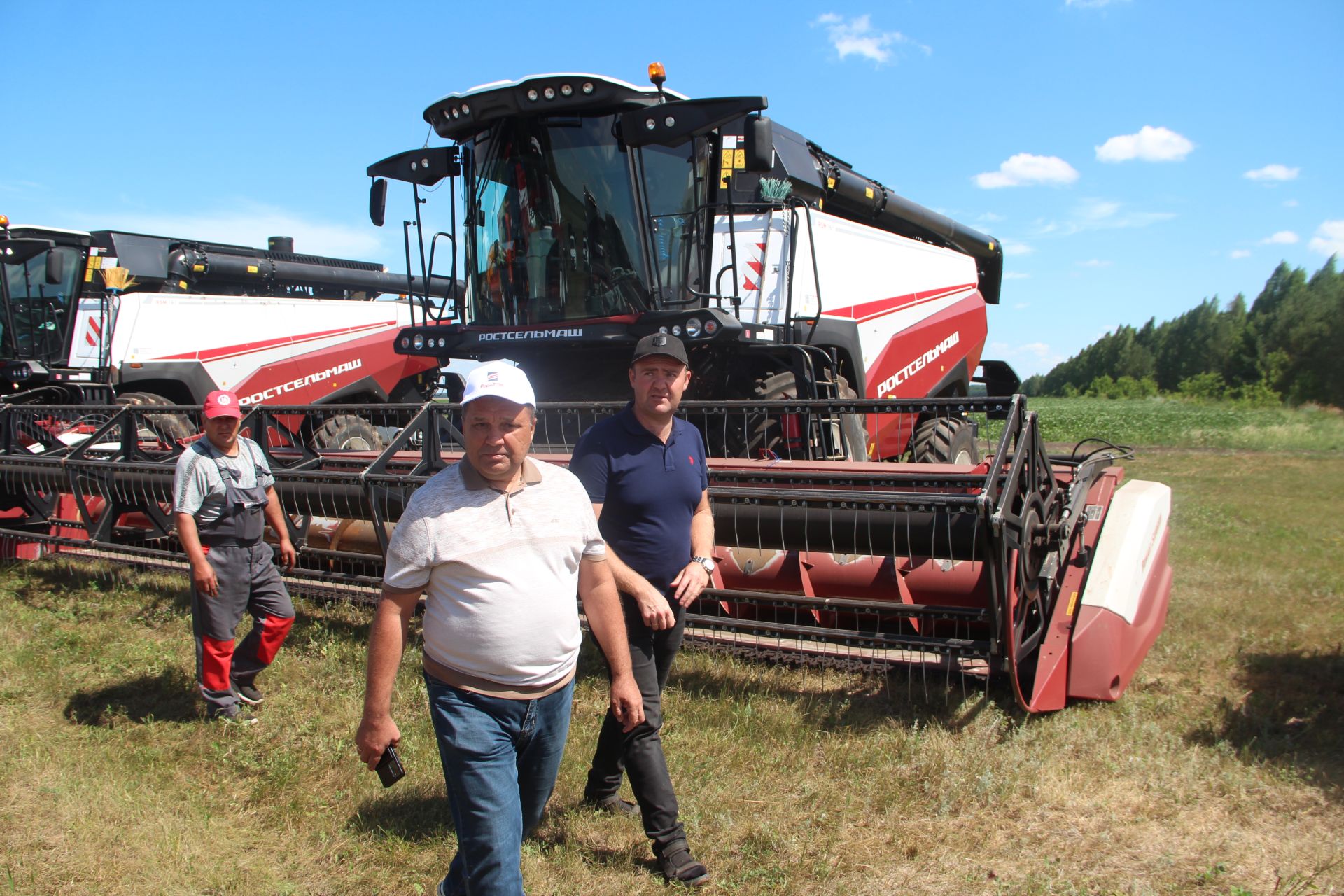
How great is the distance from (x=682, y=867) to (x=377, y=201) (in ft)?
17.0

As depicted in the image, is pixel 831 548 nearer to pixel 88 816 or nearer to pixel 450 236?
pixel 88 816

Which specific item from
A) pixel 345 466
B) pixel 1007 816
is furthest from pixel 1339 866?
pixel 345 466

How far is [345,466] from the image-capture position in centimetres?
623

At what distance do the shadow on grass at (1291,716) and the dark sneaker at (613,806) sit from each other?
2.39 meters

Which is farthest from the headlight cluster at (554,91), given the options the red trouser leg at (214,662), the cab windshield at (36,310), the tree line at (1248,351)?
the tree line at (1248,351)

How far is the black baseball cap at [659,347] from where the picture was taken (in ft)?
9.40

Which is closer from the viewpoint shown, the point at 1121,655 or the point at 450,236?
the point at 1121,655

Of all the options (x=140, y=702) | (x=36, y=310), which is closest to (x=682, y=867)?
(x=140, y=702)

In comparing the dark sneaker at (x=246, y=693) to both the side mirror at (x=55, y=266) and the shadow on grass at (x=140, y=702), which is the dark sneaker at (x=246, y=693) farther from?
the side mirror at (x=55, y=266)

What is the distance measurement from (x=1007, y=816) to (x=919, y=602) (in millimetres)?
1376

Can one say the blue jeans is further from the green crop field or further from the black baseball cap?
the green crop field

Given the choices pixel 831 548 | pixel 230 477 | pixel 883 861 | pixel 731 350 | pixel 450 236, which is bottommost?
pixel 883 861

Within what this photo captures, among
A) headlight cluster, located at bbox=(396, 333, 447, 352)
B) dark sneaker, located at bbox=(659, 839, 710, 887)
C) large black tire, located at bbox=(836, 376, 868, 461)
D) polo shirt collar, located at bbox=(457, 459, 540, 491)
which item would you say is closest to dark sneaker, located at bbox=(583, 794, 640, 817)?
dark sneaker, located at bbox=(659, 839, 710, 887)

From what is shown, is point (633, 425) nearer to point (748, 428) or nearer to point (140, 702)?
point (140, 702)
